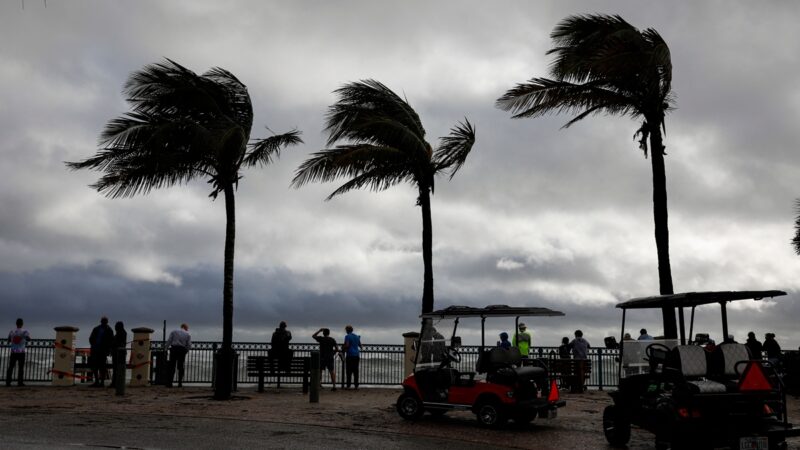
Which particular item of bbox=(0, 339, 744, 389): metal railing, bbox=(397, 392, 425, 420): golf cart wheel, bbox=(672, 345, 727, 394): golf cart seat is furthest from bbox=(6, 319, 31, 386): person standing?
bbox=(672, 345, 727, 394): golf cart seat

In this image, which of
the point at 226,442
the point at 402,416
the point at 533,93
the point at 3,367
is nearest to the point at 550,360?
the point at 533,93

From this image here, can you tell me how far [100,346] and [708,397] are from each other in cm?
1878

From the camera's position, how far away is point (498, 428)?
14422mm

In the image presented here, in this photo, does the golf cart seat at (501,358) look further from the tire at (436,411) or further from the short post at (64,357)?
the short post at (64,357)

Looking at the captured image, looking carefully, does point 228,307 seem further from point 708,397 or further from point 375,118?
point 708,397

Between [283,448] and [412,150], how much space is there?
13.0 meters

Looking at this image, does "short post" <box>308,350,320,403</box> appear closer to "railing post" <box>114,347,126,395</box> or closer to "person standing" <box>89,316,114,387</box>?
"railing post" <box>114,347,126,395</box>

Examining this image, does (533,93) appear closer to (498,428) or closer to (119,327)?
(498,428)

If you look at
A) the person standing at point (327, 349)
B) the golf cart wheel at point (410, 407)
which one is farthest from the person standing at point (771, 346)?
the golf cart wheel at point (410, 407)

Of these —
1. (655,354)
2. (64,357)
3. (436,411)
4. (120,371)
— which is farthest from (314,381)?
(64,357)

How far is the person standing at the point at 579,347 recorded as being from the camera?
25.2 metres

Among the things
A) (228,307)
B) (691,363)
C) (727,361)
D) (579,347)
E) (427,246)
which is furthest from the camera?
(579,347)

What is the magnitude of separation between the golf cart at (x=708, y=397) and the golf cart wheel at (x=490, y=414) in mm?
2313

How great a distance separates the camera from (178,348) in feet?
79.7
